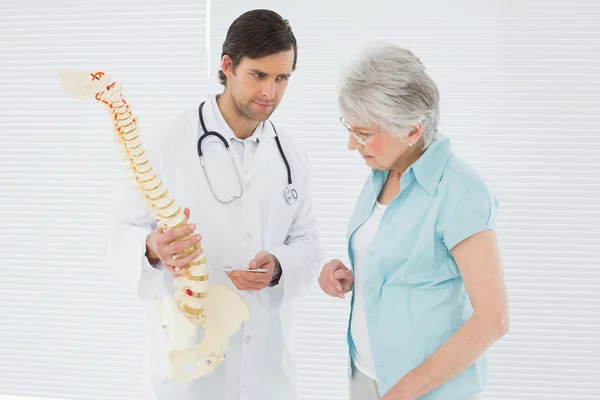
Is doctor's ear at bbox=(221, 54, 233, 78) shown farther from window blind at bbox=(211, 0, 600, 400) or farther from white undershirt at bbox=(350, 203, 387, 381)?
window blind at bbox=(211, 0, 600, 400)

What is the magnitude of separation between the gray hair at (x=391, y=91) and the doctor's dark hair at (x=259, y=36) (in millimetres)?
422

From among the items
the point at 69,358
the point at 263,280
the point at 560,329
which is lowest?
the point at 69,358

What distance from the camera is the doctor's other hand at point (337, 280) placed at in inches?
65.7

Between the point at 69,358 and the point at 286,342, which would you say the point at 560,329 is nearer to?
the point at 286,342

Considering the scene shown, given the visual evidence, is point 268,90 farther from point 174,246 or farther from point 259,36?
point 174,246

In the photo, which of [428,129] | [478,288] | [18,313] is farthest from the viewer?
[18,313]

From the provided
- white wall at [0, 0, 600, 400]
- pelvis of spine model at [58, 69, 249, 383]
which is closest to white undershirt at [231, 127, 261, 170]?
pelvis of spine model at [58, 69, 249, 383]

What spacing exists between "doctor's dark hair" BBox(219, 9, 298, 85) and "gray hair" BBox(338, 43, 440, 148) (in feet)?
1.39

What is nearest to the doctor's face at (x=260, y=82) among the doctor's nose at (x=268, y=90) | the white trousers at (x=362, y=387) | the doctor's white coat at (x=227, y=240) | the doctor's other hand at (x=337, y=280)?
the doctor's nose at (x=268, y=90)

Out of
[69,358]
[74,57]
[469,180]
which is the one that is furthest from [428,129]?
[69,358]

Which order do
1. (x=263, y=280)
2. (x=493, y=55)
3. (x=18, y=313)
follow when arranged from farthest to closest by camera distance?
(x=18, y=313)
(x=493, y=55)
(x=263, y=280)

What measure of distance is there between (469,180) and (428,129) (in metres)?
0.17

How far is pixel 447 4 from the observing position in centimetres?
290

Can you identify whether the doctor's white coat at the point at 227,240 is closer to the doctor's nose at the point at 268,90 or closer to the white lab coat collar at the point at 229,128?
the white lab coat collar at the point at 229,128
